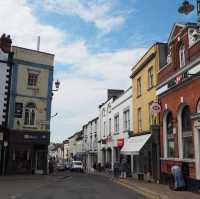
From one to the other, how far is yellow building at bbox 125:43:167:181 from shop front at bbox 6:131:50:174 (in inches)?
338

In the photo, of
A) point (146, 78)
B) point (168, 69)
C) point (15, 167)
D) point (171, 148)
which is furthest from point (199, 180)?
point (15, 167)

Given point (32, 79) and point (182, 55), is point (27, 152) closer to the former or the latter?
point (32, 79)

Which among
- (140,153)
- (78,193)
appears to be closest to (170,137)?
(78,193)

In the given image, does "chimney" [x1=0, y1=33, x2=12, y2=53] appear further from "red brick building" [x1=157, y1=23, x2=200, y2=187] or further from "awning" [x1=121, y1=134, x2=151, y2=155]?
"red brick building" [x1=157, y1=23, x2=200, y2=187]

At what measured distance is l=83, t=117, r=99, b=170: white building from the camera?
62000mm

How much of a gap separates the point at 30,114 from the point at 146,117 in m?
11.7

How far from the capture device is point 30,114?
35938 mm

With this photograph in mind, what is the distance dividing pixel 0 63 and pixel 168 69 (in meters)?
17.0

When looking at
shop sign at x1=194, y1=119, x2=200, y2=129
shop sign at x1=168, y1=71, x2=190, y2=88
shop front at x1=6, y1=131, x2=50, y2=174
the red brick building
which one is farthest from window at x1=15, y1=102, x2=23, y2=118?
shop sign at x1=194, y1=119, x2=200, y2=129

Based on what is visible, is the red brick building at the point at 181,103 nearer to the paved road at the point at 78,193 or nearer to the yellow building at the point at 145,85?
the yellow building at the point at 145,85

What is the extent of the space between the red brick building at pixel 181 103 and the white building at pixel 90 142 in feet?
117

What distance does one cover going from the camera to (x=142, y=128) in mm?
32219

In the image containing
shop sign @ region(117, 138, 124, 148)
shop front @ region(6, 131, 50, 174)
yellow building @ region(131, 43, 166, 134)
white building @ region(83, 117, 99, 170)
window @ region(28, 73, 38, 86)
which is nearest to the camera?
yellow building @ region(131, 43, 166, 134)

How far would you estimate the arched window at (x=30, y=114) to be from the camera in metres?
35.8
